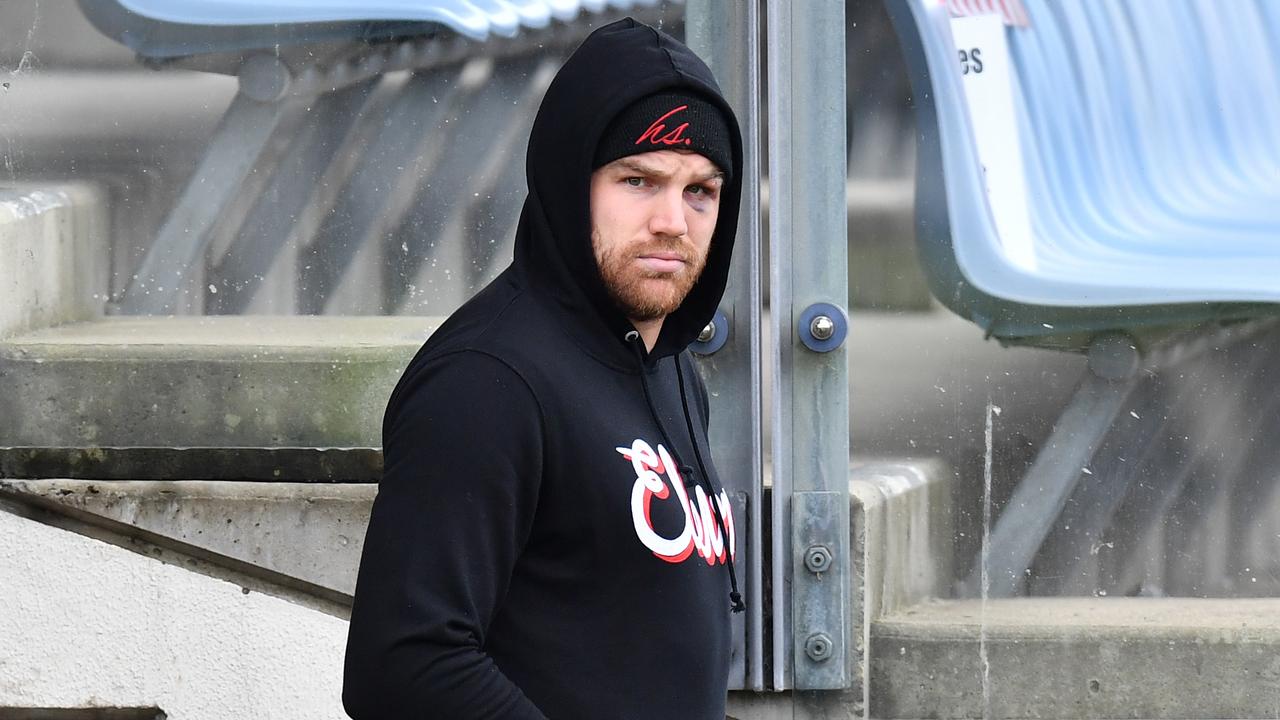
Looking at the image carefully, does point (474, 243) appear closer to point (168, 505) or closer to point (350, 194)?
point (350, 194)


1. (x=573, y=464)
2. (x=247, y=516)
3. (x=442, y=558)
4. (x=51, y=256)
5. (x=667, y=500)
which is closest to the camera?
(x=442, y=558)

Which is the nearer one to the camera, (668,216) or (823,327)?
(668,216)

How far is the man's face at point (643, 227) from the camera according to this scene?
6.30ft

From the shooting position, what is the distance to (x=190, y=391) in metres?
3.44

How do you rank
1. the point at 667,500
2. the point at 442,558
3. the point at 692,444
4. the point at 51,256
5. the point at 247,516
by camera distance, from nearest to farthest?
the point at 442,558, the point at 667,500, the point at 692,444, the point at 247,516, the point at 51,256

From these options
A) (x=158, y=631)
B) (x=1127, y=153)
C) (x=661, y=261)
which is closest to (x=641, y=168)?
(x=661, y=261)

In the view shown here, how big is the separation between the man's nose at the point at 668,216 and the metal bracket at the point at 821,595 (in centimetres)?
161

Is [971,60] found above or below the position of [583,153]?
above

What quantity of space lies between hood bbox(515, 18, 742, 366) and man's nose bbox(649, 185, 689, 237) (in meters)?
0.08

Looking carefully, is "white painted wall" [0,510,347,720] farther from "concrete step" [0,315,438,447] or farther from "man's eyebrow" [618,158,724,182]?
"man's eyebrow" [618,158,724,182]

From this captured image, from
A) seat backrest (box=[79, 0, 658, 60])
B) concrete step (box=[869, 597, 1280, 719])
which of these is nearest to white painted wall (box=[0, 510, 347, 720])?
seat backrest (box=[79, 0, 658, 60])

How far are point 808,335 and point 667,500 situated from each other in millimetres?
1587

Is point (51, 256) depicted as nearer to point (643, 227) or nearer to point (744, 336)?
point (744, 336)

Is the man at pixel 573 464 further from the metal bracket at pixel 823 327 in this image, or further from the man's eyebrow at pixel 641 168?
the metal bracket at pixel 823 327
